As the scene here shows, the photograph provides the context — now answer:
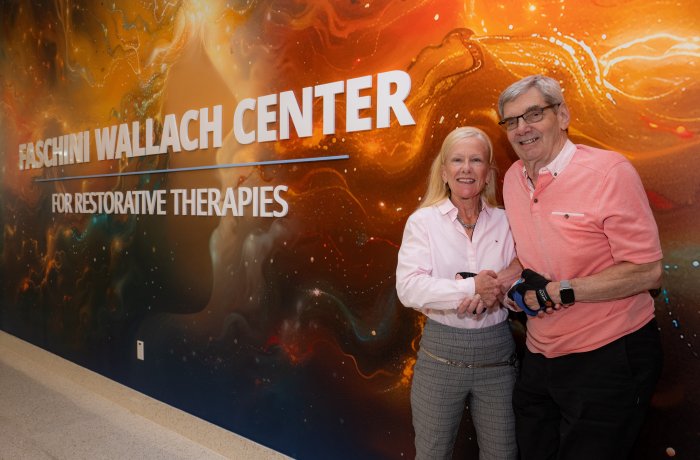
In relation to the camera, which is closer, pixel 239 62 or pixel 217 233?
pixel 239 62

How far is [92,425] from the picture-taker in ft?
10.3

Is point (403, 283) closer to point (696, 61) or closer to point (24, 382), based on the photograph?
point (696, 61)

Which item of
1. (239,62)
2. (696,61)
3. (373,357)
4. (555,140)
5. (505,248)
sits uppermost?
(239,62)

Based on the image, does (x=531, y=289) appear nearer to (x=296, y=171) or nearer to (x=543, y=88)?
(x=543, y=88)

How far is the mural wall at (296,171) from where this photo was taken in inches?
61.8

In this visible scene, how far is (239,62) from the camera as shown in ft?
9.05

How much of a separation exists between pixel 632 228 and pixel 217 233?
2300mm

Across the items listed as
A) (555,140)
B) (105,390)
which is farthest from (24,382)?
(555,140)

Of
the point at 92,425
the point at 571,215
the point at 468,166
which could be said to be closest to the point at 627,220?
the point at 571,215

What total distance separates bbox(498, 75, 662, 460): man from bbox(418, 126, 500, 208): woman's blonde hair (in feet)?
0.58

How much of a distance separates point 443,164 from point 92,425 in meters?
2.87

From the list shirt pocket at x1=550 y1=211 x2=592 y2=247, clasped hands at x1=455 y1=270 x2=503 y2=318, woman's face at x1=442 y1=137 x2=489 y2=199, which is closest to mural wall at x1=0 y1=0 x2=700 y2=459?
woman's face at x1=442 y1=137 x2=489 y2=199

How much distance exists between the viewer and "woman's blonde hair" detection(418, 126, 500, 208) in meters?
1.63

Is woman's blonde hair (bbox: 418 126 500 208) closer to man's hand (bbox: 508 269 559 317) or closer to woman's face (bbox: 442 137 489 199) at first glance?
woman's face (bbox: 442 137 489 199)
